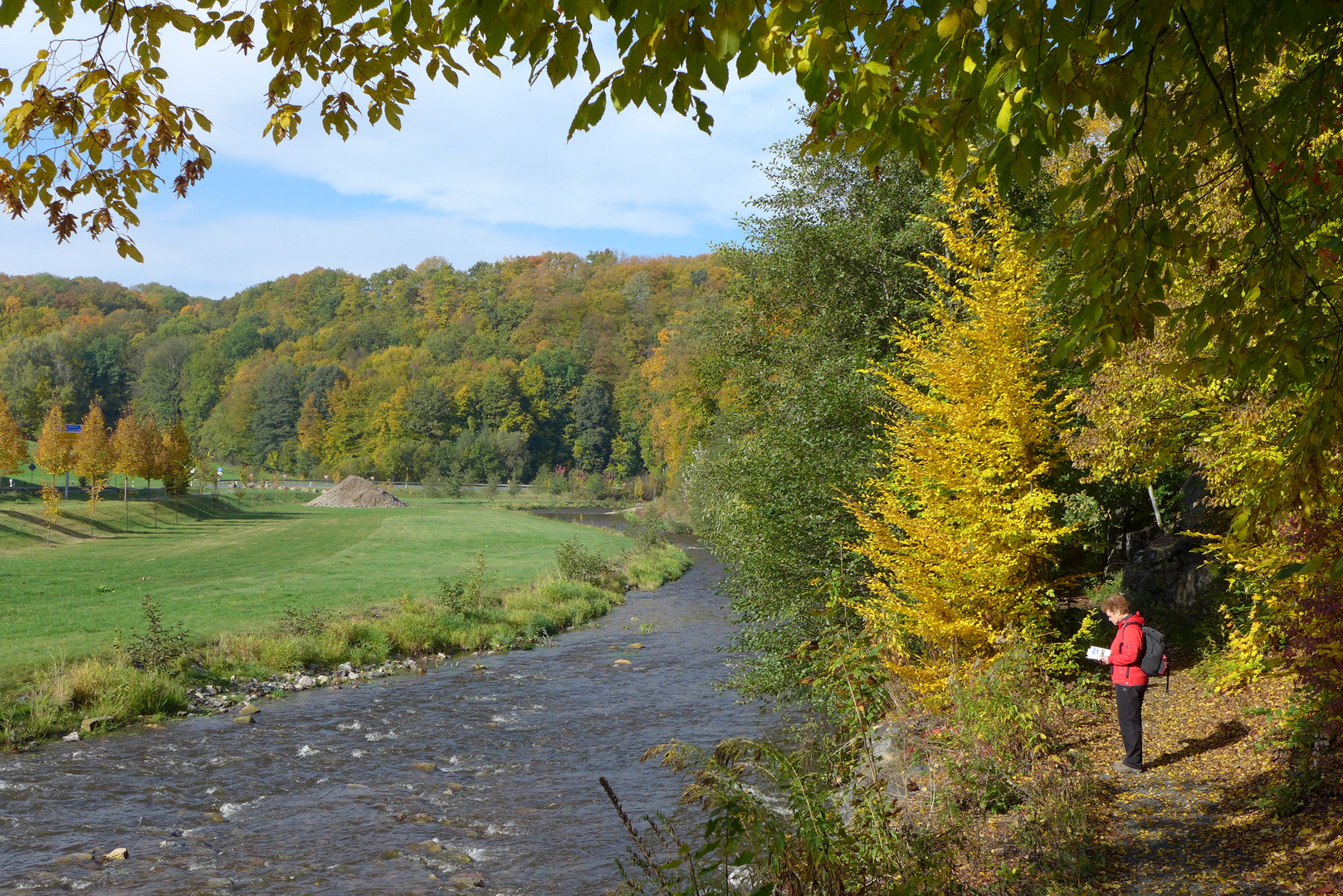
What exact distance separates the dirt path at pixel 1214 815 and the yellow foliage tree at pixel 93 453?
46.7m

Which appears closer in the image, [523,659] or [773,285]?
[773,285]


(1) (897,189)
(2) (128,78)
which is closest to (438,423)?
(1) (897,189)

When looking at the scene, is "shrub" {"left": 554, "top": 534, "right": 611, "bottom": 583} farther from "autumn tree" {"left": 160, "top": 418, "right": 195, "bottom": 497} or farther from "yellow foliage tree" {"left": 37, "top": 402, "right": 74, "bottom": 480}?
Result: "yellow foliage tree" {"left": 37, "top": 402, "right": 74, "bottom": 480}

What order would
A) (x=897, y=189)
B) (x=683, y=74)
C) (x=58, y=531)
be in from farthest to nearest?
1. (x=58, y=531)
2. (x=897, y=189)
3. (x=683, y=74)

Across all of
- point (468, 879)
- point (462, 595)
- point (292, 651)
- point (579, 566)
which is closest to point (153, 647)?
point (292, 651)

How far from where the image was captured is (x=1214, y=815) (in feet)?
21.4

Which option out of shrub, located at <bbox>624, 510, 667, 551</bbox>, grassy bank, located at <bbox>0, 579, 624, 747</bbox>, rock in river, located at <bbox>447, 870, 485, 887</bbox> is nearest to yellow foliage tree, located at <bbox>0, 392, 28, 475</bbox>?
grassy bank, located at <bbox>0, 579, 624, 747</bbox>

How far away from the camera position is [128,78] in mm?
4484

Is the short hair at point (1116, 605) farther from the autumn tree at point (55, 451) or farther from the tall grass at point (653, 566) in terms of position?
the autumn tree at point (55, 451)

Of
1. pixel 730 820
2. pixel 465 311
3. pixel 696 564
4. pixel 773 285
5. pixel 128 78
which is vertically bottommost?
pixel 696 564

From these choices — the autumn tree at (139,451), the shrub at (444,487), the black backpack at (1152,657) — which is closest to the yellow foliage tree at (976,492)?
the black backpack at (1152,657)

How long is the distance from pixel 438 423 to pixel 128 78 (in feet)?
312

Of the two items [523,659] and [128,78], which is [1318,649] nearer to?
[128,78]

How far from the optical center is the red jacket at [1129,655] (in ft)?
25.5
